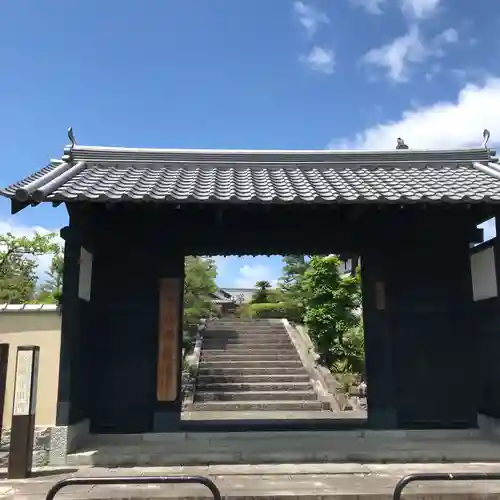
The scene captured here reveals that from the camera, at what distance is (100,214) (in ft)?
26.2

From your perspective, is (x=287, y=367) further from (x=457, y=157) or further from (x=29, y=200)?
(x=29, y=200)

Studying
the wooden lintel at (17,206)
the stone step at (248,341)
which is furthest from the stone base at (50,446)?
the stone step at (248,341)

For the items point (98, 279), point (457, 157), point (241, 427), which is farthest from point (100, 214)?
point (457, 157)

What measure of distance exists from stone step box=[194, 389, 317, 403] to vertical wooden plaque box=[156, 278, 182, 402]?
5.54 m

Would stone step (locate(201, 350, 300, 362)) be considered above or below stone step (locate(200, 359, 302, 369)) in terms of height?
above

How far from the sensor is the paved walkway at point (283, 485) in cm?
541

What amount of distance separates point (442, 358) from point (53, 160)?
290 inches

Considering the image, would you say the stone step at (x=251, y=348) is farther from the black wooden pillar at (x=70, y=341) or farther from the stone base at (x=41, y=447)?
the stone base at (x=41, y=447)

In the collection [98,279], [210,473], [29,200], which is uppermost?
[29,200]

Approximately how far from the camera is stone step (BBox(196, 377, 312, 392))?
13613mm

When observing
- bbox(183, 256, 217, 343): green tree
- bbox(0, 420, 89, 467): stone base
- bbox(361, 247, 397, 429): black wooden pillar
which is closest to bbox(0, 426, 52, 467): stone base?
bbox(0, 420, 89, 467): stone base

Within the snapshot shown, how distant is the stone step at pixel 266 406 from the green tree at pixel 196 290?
21.0ft

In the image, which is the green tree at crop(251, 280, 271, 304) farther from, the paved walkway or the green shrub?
the paved walkway

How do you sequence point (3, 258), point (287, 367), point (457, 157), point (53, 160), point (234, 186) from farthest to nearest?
point (3, 258)
point (287, 367)
point (457, 157)
point (53, 160)
point (234, 186)
